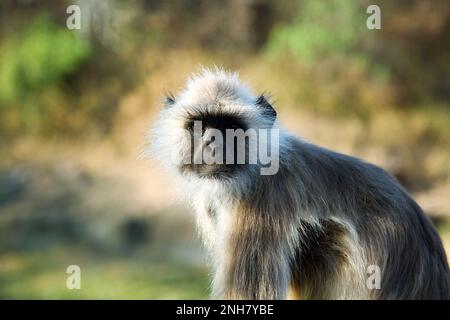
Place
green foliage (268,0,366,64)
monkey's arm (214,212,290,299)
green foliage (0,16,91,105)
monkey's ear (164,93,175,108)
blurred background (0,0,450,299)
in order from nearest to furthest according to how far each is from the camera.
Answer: monkey's arm (214,212,290,299) < monkey's ear (164,93,175,108) < blurred background (0,0,450,299) < green foliage (268,0,366,64) < green foliage (0,16,91,105)

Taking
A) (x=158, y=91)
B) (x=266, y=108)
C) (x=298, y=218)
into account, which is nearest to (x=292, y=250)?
(x=298, y=218)

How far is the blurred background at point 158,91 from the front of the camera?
1421cm

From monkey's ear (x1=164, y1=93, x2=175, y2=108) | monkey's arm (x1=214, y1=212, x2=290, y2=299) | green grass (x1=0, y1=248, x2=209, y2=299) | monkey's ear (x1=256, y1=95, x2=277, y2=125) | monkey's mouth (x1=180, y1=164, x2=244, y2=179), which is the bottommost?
green grass (x1=0, y1=248, x2=209, y2=299)

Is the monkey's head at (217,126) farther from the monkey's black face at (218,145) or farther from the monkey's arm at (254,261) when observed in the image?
the monkey's arm at (254,261)

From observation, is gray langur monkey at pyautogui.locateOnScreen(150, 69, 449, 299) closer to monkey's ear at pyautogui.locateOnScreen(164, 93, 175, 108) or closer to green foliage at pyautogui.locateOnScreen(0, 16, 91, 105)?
monkey's ear at pyautogui.locateOnScreen(164, 93, 175, 108)

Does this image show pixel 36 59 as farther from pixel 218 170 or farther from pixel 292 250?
pixel 292 250

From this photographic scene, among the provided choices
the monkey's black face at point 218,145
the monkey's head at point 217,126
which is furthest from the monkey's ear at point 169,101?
the monkey's black face at point 218,145

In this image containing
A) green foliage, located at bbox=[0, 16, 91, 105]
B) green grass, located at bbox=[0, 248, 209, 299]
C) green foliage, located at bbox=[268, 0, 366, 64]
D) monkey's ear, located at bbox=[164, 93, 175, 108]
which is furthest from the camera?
green foliage, located at bbox=[0, 16, 91, 105]

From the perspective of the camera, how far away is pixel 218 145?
147 inches

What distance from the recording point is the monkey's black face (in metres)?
3.77

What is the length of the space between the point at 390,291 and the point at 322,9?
11.6 m

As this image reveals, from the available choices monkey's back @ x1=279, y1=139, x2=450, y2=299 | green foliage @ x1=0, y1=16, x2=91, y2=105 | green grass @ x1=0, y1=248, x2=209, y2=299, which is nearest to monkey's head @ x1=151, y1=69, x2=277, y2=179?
monkey's back @ x1=279, y1=139, x2=450, y2=299

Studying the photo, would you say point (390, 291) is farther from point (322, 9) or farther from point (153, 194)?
point (322, 9)
